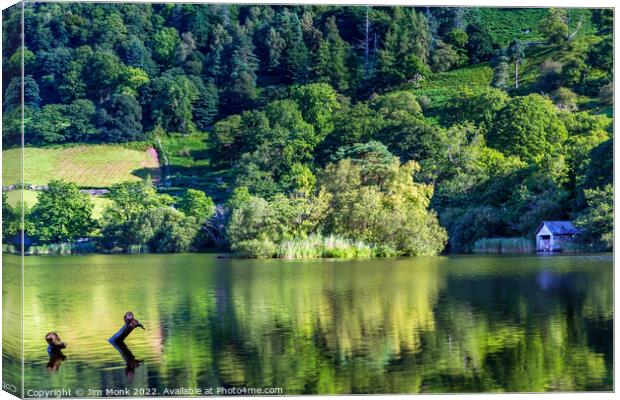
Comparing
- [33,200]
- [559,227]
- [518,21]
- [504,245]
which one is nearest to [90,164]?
[33,200]

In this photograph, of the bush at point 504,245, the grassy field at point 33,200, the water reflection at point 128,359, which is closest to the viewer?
the water reflection at point 128,359

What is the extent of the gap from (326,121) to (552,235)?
5494 millimetres

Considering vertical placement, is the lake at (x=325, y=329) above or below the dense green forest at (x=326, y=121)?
below

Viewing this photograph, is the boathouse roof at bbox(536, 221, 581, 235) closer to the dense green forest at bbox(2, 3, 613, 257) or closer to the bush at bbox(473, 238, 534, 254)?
the dense green forest at bbox(2, 3, 613, 257)

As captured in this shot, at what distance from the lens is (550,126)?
27281 millimetres

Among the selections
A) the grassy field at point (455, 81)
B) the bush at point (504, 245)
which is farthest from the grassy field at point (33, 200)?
the bush at point (504, 245)

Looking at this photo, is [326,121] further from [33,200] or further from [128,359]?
[128,359]

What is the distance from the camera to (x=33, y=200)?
2150 cm

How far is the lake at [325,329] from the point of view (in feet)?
45.8

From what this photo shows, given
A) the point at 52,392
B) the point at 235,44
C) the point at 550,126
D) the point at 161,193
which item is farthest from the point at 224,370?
the point at 550,126

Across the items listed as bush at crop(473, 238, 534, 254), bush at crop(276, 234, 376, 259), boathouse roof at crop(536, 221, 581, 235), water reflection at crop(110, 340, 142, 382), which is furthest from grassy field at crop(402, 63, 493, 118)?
water reflection at crop(110, 340, 142, 382)

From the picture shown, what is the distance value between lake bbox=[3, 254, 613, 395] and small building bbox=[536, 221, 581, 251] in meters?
1.94

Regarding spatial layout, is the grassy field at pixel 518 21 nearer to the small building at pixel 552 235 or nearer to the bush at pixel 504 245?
the small building at pixel 552 235

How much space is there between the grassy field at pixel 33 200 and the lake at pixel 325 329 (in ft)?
2.40
